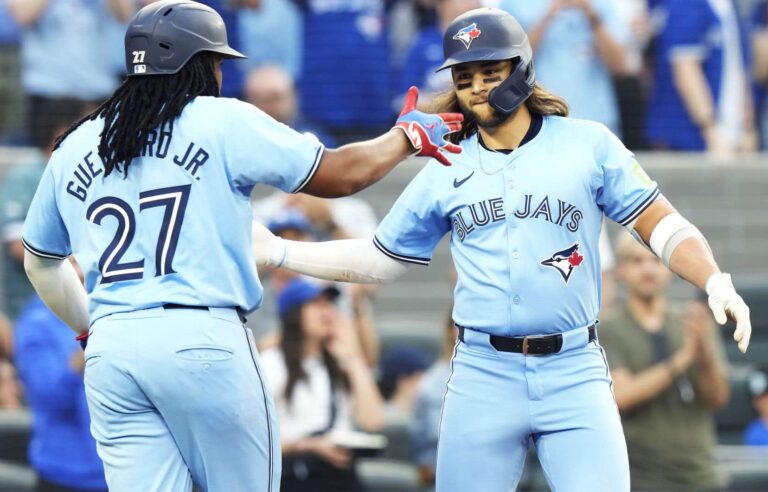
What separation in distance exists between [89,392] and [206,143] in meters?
0.79

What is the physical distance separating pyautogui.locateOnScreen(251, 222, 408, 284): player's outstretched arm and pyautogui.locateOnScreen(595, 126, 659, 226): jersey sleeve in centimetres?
75

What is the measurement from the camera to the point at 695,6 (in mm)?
8320

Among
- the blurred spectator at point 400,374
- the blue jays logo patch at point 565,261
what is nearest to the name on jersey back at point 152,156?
the blue jays logo patch at point 565,261

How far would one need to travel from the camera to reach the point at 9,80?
8.37 metres

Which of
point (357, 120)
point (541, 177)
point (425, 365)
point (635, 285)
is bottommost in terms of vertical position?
point (425, 365)

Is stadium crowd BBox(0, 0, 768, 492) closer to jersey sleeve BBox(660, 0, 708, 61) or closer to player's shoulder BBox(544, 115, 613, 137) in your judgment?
jersey sleeve BBox(660, 0, 708, 61)

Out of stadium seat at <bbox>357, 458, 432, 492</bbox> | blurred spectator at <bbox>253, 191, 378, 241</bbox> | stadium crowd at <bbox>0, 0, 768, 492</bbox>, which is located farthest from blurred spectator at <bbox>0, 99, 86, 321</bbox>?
stadium seat at <bbox>357, 458, 432, 492</bbox>

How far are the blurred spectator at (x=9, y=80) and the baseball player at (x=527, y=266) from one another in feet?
15.0

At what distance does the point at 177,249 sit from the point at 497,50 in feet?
4.00

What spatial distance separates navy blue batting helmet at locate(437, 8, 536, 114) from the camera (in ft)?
14.0

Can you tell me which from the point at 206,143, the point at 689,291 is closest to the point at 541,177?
the point at 206,143

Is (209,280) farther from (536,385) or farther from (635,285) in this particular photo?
(635,285)

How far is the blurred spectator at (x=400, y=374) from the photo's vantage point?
25.4 feet

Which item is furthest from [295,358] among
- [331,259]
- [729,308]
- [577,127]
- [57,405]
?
[729,308]
